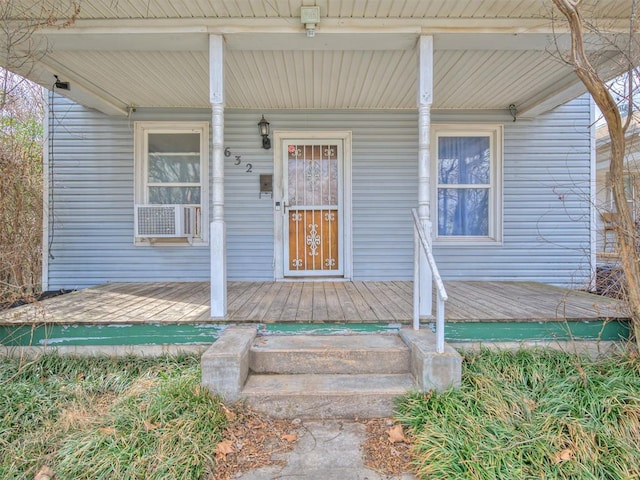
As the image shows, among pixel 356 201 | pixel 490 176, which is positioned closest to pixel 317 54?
pixel 356 201

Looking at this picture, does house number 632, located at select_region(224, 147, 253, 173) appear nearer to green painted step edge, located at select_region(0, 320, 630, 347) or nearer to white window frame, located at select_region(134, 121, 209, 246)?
white window frame, located at select_region(134, 121, 209, 246)

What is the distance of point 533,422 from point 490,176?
11.7 feet

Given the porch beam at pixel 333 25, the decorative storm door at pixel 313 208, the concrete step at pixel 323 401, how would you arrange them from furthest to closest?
the decorative storm door at pixel 313 208
the porch beam at pixel 333 25
the concrete step at pixel 323 401

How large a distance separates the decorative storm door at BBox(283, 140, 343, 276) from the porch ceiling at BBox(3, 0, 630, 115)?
0.62m

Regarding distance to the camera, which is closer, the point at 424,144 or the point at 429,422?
the point at 429,422

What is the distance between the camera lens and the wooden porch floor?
108 inches

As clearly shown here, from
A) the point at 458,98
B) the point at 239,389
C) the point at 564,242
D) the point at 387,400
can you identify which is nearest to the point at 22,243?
the point at 239,389

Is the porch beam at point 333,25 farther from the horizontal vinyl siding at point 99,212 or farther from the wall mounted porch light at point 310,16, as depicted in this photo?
the horizontal vinyl siding at point 99,212

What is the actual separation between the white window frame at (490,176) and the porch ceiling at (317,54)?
0.30 m

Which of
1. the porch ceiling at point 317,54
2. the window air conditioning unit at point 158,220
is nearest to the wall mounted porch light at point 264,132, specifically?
the porch ceiling at point 317,54

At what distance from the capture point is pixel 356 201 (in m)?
4.60

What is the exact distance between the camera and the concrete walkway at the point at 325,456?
1726mm

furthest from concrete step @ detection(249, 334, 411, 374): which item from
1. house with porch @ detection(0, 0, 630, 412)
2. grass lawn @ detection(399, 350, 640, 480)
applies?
house with porch @ detection(0, 0, 630, 412)

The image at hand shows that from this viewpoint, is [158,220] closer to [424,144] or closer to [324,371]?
[324,371]
